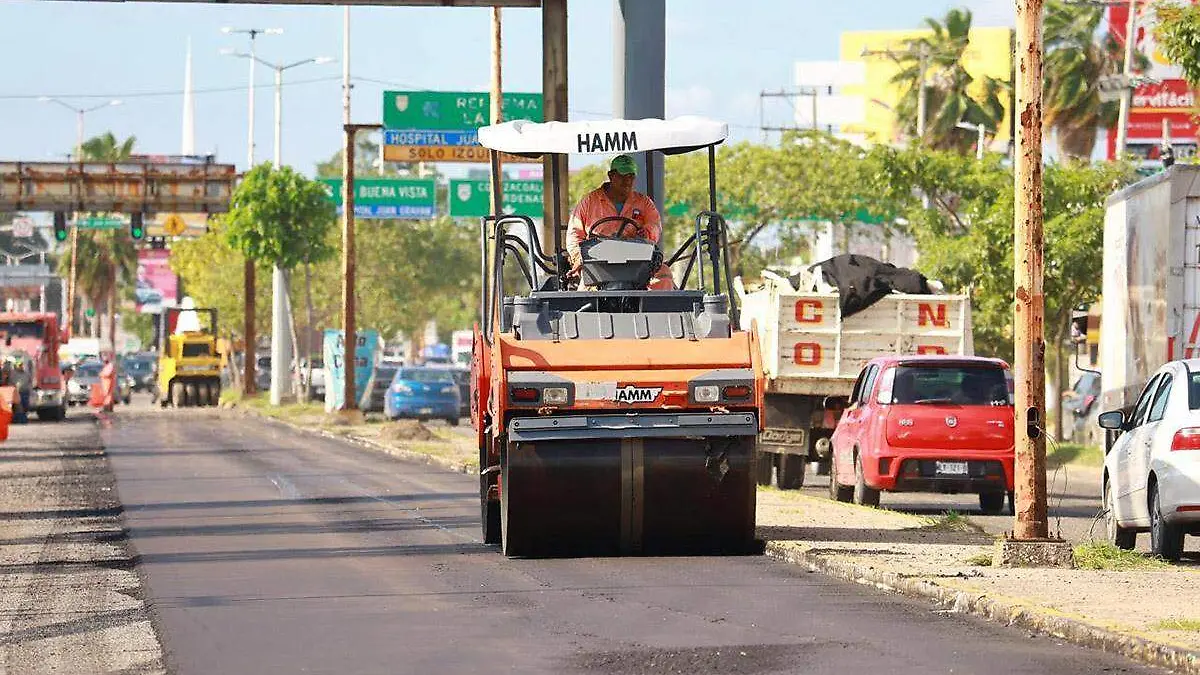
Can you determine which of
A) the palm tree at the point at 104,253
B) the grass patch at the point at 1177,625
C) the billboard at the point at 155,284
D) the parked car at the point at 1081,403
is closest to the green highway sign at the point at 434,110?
the parked car at the point at 1081,403

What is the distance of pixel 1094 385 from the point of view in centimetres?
4931

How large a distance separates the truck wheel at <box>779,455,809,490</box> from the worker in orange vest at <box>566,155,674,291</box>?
40.7 feet

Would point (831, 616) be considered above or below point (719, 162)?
below

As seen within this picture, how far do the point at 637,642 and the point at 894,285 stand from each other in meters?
18.8

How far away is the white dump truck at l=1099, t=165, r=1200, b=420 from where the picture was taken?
21.3 metres

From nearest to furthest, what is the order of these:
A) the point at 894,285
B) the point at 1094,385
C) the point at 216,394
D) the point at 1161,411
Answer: the point at 1161,411 < the point at 894,285 < the point at 1094,385 < the point at 216,394

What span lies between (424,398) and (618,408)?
133ft

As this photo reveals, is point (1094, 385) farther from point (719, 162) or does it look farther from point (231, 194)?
point (231, 194)

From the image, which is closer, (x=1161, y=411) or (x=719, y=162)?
(x=1161, y=411)

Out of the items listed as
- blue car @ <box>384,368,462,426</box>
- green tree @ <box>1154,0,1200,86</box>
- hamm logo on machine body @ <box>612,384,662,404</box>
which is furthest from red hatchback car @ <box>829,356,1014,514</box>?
blue car @ <box>384,368,462,426</box>

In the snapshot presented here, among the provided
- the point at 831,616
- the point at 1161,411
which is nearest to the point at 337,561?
the point at 831,616

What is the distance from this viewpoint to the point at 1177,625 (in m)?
11.7

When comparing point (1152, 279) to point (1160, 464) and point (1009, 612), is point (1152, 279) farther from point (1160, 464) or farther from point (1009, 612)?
point (1009, 612)

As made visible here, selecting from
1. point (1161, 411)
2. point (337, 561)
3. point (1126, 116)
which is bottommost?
point (337, 561)
